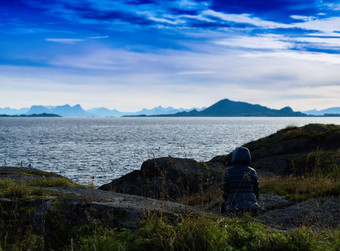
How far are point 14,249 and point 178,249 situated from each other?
2.57 m

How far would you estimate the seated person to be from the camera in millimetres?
7223

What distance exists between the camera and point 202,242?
14.2 feet

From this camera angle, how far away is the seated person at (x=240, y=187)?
722cm

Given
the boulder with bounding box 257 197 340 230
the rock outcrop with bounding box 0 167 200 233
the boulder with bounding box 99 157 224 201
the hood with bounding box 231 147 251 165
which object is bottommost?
the boulder with bounding box 99 157 224 201

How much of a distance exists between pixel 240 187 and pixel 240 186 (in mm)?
25

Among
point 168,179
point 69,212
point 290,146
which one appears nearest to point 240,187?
point 69,212

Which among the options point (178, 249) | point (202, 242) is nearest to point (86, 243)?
point (178, 249)

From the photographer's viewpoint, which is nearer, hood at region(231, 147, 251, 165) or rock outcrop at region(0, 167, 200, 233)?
rock outcrop at region(0, 167, 200, 233)

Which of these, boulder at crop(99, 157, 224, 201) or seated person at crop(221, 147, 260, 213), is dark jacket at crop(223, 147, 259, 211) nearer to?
seated person at crop(221, 147, 260, 213)

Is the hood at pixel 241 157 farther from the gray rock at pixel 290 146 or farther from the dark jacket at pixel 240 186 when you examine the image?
the gray rock at pixel 290 146

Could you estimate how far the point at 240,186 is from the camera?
7.51 meters

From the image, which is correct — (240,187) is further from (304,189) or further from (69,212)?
(304,189)

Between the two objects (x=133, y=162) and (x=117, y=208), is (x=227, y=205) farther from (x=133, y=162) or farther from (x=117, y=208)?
(x=133, y=162)

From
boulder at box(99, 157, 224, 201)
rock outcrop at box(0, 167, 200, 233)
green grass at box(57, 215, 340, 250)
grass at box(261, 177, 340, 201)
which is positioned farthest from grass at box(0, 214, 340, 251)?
boulder at box(99, 157, 224, 201)
